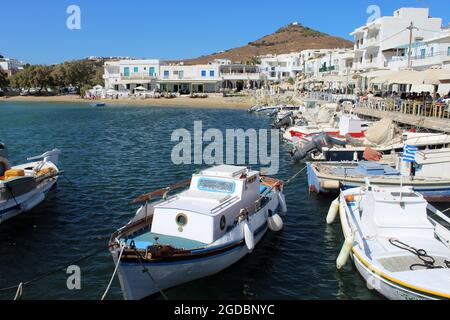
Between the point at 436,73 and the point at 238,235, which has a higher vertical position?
the point at 436,73

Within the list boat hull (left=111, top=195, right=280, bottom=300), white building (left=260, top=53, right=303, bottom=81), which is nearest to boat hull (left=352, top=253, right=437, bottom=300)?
boat hull (left=111, top=195, right=280, bottom=300)

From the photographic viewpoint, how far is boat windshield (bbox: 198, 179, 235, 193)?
15914mm

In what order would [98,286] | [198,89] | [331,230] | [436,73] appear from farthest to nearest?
[198,89], [436,73], [331,230], [98,286]

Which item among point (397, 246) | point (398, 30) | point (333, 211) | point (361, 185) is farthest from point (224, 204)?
point (398, 30)

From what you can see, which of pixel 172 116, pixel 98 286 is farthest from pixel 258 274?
pixel 172 116

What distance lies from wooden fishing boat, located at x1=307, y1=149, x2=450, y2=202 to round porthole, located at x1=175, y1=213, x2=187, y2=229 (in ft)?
33.8

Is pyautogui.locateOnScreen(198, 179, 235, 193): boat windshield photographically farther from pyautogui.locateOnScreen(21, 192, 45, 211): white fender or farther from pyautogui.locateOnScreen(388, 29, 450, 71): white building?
pyautogui.locateOnScreen(388, 29, 450, 71): white building

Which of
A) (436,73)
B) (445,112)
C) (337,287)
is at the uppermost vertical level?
(436,73)

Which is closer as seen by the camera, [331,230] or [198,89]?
[331,230]

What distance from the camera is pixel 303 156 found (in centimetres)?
3114

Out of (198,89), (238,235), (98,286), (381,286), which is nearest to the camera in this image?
(381,286)

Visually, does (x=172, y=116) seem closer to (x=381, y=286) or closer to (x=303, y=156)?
(x=303, y=156)

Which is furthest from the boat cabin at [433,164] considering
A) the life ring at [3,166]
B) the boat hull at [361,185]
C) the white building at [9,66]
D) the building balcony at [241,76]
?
the white building at [9,66]
